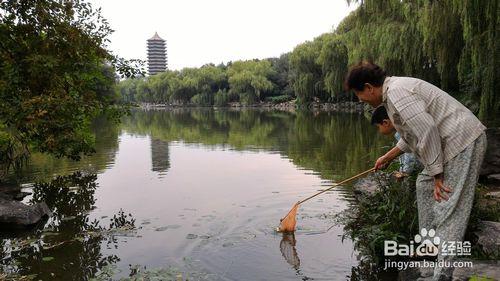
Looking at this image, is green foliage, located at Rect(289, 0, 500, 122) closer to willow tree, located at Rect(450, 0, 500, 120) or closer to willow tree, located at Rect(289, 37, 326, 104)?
willow tree, located at Rect(450, 0, 500, 120)

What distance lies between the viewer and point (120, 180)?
10430 mm

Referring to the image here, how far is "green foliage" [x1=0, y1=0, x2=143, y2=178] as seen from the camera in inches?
212

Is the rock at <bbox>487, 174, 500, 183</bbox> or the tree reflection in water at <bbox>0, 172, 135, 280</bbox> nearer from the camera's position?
the tree reflection in water at <bbox>0, 172, 135, 280</bbox>

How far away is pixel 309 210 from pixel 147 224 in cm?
248

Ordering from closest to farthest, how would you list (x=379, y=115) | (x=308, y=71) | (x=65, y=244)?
(x=379, y=115), (x=65, y=244), (x=308, y=71)

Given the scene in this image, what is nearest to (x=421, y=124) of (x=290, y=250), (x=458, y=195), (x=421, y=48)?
(x=458, y=195)

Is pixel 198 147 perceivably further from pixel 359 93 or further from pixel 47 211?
pixel 359 93

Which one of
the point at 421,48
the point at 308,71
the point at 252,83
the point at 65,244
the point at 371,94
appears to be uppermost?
the point at 308,71

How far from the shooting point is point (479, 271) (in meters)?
3.15

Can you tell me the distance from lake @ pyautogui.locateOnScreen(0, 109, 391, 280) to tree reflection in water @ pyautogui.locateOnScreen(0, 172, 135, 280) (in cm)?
1

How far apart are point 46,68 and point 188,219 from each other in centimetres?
298

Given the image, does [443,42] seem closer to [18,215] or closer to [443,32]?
[443,32]

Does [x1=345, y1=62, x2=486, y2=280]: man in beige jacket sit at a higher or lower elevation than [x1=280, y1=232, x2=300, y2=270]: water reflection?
higher

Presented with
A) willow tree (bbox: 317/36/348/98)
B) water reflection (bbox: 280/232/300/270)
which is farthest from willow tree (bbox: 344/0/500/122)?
willow tree (bbox: 317/36/348/98)
